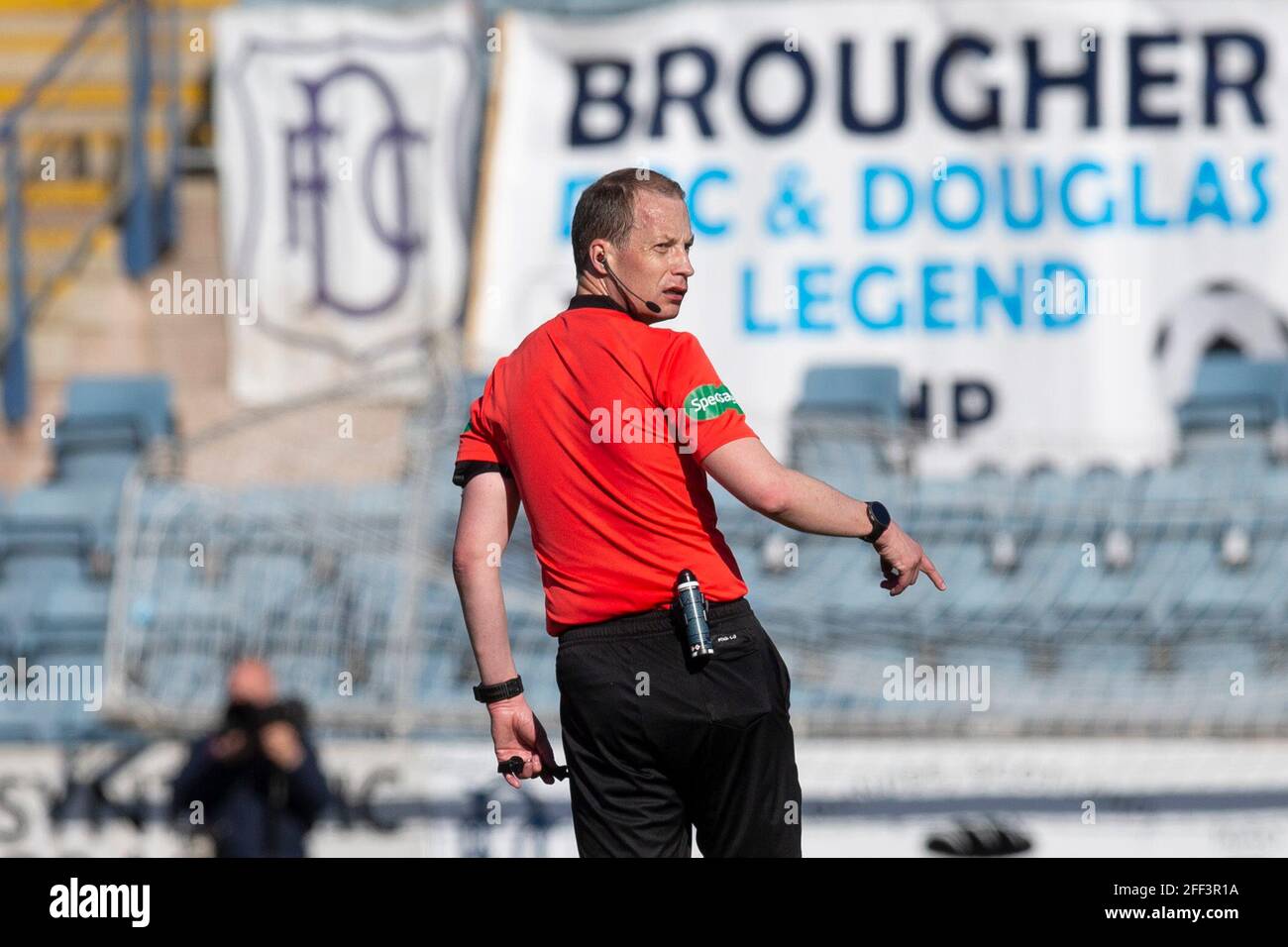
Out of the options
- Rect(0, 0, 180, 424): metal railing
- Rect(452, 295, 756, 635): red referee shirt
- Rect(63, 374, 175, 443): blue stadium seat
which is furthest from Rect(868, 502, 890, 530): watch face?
Rect(0, 0, 180, 424): metal railing

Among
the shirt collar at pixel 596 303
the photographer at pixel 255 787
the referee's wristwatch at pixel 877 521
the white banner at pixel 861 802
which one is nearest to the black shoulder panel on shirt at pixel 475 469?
the shirt collar at pixel 596 303

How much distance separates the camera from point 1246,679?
559 centimetres

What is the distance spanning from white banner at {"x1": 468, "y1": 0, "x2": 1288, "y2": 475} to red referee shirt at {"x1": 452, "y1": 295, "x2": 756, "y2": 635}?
14.4ft

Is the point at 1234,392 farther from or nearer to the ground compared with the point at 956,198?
nearer to the ground

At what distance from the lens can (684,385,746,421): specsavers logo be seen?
8.32ft

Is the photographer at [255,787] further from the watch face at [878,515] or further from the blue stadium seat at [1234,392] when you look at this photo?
the blue stadium seat at [1234,392]

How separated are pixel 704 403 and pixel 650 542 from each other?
0.22 meters

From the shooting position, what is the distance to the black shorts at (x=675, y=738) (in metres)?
2.57

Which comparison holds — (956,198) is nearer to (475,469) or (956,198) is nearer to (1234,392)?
(1234,392)

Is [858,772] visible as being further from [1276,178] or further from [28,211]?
[28,211]

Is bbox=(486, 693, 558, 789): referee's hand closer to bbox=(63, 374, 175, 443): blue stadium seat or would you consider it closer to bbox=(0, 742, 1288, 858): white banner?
bbox=(0, 742, 1288, 858): white banner

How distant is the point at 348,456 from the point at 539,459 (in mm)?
4186

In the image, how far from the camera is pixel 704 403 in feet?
8.34

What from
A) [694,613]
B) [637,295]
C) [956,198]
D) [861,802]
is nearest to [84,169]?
[956,198]
